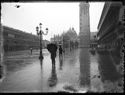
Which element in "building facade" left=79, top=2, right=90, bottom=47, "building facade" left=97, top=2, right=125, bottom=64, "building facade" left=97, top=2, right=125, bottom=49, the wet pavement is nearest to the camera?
the wet pavement

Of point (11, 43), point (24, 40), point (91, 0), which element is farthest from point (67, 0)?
point (24, 40)

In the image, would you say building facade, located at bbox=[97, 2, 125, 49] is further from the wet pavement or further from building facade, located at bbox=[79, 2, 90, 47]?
building facade, located at bbox=[79, 2, 90, 47]

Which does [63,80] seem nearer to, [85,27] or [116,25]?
[116,25]

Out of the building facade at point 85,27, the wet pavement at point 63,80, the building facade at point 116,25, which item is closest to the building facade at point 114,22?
the building facade at point 116,25

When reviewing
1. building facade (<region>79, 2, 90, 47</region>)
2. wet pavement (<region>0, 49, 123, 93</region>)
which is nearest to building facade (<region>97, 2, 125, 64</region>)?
wet pavement (<region>0, 49, 123, 93</region>)

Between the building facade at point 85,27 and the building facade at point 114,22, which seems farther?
the building facade at point 85,27

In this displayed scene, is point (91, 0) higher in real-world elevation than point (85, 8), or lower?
lower

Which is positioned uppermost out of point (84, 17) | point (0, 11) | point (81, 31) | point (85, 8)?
point (85, 8)

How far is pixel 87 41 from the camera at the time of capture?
286 feet

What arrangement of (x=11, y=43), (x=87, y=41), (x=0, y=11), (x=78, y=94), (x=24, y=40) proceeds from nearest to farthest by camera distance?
(x=78, y=94), (x=0, y=11), (x=11, y=43), (x=24, y=40), (x=87, y=41)

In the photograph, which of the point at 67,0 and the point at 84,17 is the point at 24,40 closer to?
the point at 84,17

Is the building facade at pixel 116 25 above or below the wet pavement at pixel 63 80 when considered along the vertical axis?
above

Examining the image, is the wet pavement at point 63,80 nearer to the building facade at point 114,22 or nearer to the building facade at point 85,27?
the building facade at point 114,22

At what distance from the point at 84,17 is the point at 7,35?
5132 centimetres
